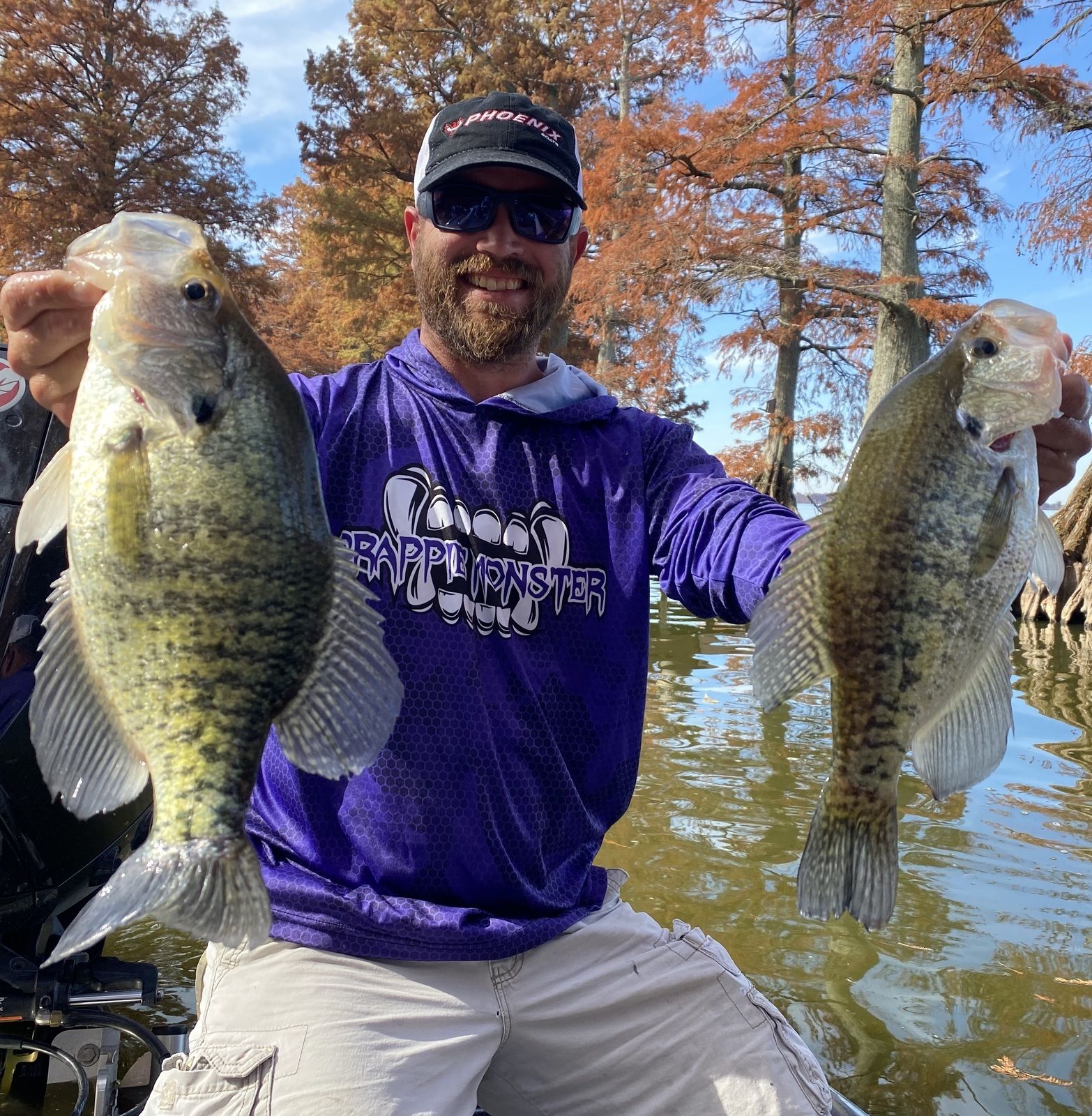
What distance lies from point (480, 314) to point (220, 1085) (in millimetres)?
2248

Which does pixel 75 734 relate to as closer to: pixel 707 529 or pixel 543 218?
pixel 707 529

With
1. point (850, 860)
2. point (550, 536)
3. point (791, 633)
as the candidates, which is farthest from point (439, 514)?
point (850, 860)

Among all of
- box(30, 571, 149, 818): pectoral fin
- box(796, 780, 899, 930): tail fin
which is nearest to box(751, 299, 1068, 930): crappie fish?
box(796, 780, 899, 930): tail fin

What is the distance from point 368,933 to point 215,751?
0.87 m

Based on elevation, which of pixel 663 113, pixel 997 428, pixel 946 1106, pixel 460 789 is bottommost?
pixel 946 1106

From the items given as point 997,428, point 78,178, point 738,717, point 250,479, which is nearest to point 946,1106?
point 997,428

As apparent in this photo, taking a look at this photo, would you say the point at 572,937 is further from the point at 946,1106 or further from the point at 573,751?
the point at 946,1106

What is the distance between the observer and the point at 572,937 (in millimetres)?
2535

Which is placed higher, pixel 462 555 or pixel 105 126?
pixel 105 126

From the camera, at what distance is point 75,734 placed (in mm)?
1714

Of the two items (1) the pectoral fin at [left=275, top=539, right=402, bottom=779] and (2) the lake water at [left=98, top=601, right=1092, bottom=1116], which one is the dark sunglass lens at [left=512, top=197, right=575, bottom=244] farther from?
(2) the lake water at [left=98, top=601, right=1092, bottom=1116]

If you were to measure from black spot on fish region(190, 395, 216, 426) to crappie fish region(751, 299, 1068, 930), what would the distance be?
1.17m

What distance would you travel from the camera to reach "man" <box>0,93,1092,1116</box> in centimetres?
221

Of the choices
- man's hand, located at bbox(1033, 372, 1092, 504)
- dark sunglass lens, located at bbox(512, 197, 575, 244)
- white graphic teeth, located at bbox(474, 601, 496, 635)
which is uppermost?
dark sunglass lens, located at bbox(512, 197, 575, 244)
